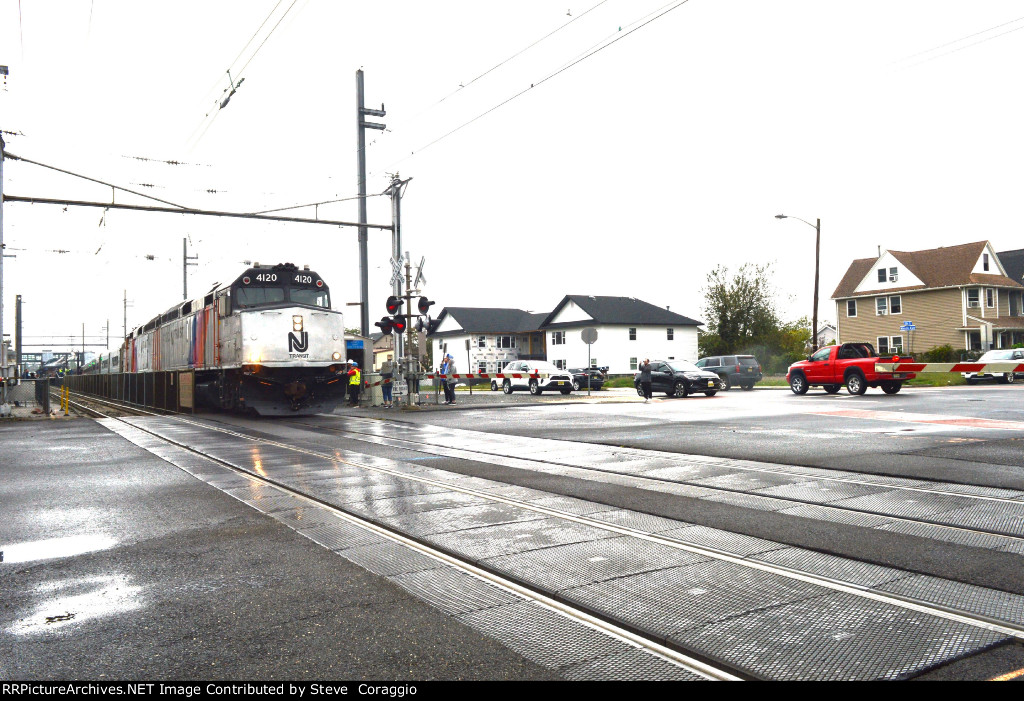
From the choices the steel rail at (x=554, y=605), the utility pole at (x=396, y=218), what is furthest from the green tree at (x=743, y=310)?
the steel rail at (x=554, y=605)

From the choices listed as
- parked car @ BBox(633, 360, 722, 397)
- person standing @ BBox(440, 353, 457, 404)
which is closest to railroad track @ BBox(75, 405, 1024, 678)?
person standing @ BBox(440, 353, 457, 404)

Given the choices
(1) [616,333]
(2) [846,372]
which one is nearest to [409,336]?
(2) [846,372]

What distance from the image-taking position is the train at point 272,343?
70.0 ft

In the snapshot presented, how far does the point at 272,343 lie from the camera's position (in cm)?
2136

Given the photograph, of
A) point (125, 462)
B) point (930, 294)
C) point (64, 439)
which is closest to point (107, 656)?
point (125, 462)

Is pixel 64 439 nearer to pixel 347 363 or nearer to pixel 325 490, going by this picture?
pixel 347 363

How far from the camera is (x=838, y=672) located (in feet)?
11.5

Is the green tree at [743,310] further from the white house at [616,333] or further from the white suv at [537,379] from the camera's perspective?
the white suv at [537,379]

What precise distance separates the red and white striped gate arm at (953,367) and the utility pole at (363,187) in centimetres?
1812

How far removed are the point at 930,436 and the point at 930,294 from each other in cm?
4532

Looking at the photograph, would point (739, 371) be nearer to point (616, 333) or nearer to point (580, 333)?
point (580, 333)

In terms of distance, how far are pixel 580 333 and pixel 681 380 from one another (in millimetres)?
35625

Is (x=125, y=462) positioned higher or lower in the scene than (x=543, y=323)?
lower

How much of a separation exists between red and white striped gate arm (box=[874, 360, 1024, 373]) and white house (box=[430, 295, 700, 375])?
40443mm
